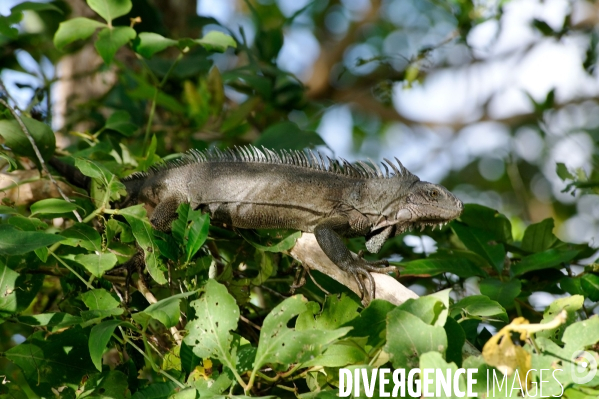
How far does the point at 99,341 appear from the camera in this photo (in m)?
1.91

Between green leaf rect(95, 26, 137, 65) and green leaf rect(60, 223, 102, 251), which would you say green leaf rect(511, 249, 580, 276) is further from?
green leaf rect(95, 26, 137, 65)

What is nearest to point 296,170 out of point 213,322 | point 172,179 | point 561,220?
point 172,179

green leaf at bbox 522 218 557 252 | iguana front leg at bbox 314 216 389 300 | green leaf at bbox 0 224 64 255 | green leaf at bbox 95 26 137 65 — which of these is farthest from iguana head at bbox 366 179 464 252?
green leaf at bbox 0 224 64 255

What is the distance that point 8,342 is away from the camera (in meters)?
3.14

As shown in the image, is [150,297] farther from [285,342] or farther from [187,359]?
[285,342]

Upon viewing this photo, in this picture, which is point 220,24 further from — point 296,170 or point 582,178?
point 582,178

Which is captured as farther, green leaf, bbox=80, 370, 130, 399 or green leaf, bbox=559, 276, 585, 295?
green leaf, bbox=559, 276, 585, 295

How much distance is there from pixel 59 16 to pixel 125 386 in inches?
133

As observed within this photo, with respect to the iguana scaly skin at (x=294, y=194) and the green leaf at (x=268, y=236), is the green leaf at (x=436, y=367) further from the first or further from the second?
the iguana scaly skin at (x=294, y=194)

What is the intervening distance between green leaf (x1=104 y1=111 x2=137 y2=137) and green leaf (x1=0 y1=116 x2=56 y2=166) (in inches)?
25.4

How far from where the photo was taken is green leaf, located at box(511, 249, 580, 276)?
2.75 metres

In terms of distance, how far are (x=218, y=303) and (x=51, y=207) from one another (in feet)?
2.70

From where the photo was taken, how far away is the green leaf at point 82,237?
225 cm

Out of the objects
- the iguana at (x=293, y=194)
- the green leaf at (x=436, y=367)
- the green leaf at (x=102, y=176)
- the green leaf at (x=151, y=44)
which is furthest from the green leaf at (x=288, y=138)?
the green leaf at (x=436, y=367)
